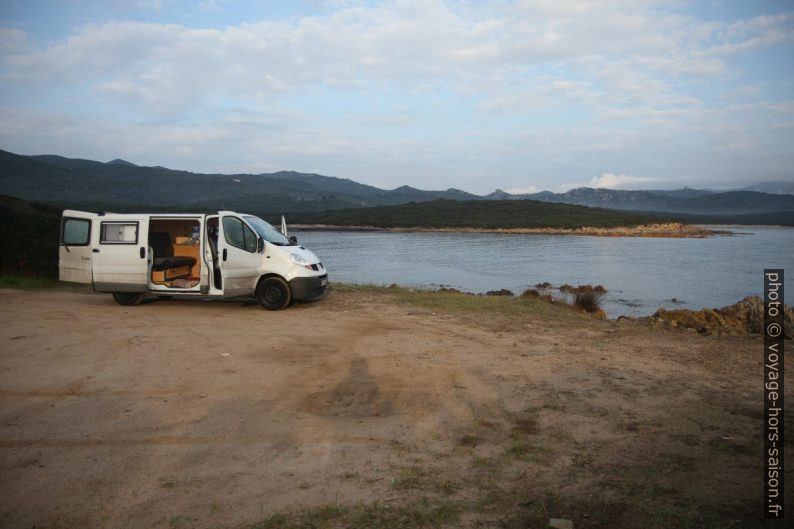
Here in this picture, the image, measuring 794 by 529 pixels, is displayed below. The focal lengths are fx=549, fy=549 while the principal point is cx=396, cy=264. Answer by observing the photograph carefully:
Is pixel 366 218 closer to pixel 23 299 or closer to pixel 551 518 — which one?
pixel 23 299

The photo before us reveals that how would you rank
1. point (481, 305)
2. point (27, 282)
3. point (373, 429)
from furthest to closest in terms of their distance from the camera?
point (27, 282) < point (481, 305) < point (373, 429)

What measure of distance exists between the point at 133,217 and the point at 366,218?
96.1 meters

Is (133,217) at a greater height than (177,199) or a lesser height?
lesser

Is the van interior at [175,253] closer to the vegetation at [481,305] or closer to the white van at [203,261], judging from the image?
the white van at [203,261]

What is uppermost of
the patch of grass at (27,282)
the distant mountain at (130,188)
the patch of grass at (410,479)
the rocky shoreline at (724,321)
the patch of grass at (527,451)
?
the distant mountain at (130,188)

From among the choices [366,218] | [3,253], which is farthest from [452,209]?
[3,253]

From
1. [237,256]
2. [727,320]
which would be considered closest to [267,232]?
[237,256]

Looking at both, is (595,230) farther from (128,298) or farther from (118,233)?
(118,233)

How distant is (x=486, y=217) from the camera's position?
103 meters

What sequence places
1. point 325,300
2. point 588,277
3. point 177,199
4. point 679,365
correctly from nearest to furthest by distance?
point 679,365 → point 325,300 → point 588,277 → point 177,199

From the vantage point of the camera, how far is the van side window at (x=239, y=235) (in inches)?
478

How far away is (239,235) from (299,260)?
1430 mm

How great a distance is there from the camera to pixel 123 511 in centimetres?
394

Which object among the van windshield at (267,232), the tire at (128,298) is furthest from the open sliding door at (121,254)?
the van windshield at (267,232)
